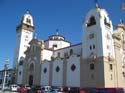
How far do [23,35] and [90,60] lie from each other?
3263 cm

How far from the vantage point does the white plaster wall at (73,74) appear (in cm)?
4803

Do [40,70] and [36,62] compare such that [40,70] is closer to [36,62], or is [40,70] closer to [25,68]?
[36,62]

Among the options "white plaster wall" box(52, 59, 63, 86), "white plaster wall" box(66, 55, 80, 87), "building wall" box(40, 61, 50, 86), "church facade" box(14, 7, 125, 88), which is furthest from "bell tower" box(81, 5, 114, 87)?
"building wall" box(40, 61, 50, 86)

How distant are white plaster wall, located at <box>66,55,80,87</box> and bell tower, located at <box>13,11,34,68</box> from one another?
24.0m

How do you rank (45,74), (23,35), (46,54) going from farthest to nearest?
(23,35), (46,54), (45,74)

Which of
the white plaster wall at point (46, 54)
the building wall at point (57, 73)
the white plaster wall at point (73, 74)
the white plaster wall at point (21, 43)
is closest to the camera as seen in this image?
the white plaster wall at point (73, 74)

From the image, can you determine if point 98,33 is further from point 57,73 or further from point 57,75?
point 57,75

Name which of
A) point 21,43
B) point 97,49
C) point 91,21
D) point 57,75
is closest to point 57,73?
point 57,75

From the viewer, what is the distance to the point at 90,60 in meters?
46.2

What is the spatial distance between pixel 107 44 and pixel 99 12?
25.9 ft

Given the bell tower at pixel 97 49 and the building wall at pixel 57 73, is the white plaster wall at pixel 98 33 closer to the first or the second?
the bell tower at pixel 97 49

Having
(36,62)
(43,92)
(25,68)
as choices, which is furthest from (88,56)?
(25,68)

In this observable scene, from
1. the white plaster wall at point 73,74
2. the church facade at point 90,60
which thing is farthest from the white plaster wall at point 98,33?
the white plaster wall at point 73,74

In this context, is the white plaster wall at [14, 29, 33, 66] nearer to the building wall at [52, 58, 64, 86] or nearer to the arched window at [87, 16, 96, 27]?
the building wall at [52, 58, 64, 86]
